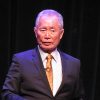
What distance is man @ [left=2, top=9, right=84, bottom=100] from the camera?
6.46 ft

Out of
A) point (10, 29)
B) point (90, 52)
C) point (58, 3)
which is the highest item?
point (58, 3)

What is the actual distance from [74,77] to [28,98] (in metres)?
0.30

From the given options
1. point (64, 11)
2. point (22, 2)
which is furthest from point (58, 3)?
point (22, 2)

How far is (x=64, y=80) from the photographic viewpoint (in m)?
2.03

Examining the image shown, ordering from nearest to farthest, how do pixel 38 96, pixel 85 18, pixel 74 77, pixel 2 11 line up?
pixel 38 96 → pixel 74 77 → pixel 2 11 → pixel 85 18

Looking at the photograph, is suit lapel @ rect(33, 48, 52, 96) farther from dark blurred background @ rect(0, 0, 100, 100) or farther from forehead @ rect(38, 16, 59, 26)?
dark blurred background @ rect(0, 0, 100, 100)

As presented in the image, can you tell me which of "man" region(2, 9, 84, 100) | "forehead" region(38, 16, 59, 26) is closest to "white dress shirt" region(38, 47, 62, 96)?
"man" region(2, 9, 84, 100)

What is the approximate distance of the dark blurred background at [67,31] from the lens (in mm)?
3250

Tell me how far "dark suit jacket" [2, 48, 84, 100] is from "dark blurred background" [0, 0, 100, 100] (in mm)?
1226

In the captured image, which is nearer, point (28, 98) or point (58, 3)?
point (28, 98)

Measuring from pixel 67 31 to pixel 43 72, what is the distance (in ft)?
4.74

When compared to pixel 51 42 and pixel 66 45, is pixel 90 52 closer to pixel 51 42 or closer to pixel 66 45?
pixel 66 45

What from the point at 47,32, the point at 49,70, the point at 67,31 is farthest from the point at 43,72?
the point at 67,31

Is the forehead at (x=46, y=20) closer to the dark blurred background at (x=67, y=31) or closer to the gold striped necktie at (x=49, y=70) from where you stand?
the gold striped necktie at (x=49, y=70)
